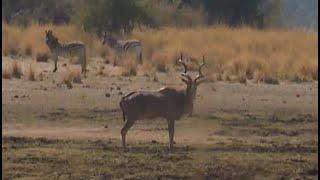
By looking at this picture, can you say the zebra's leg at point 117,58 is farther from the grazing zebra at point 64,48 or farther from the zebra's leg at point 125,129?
the zebra's leg at point 125,129

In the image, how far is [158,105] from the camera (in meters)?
14.1

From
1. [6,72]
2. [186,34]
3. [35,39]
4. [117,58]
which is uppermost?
[186,34]

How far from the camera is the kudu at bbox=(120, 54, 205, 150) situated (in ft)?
45.6

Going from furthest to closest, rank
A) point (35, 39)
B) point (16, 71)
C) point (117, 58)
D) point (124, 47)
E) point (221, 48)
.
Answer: point (35, 39), point (221, 48), point (124, 47), point (117, 58), point (16, 71)

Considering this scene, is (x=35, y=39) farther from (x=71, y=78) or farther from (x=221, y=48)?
(x=71, y=78)

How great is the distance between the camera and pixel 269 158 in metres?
12.6

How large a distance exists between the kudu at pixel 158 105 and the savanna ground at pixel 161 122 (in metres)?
0.38

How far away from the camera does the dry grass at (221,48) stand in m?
25.6

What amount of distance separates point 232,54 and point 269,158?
16602 mm

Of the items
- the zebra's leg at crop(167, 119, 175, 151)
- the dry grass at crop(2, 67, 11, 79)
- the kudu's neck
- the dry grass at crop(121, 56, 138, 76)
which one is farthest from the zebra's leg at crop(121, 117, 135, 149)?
the dry grass at crop(121, 56, 138, 76)

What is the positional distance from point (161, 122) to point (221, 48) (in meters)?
13.6

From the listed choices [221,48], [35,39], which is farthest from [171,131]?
[35,39]

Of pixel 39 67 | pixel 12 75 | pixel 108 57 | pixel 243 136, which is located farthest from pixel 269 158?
pixel 108 57

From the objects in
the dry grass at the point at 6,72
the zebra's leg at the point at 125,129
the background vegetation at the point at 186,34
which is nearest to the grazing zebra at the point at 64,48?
the background vegetation at the point at 186,34
